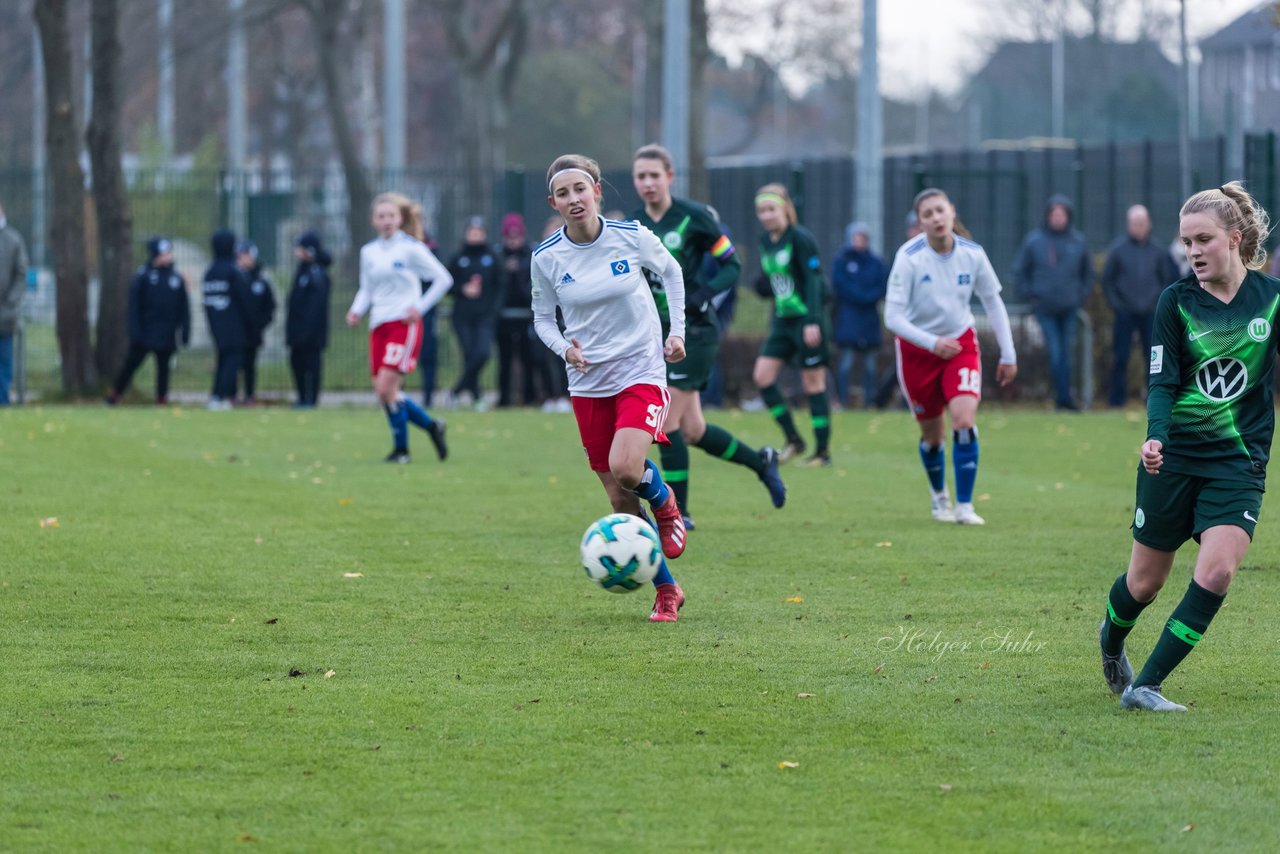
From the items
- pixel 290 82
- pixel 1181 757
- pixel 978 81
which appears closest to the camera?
pixel 1181 757

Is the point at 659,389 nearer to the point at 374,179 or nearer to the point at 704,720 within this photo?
the point at 704,720

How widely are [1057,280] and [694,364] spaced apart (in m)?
10.4

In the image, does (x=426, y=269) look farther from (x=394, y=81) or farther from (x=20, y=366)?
(x=394, y=81)

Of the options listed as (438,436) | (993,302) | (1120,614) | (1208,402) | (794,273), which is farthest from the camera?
(438,436)

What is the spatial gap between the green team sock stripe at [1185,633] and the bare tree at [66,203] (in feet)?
63.5

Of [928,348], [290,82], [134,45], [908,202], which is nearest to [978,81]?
[290,82]

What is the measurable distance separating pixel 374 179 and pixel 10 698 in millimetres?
19437

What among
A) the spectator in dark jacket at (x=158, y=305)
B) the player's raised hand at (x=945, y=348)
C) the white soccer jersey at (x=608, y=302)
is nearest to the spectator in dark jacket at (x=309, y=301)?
the spectator in dark jacket at (x=158, y=305)

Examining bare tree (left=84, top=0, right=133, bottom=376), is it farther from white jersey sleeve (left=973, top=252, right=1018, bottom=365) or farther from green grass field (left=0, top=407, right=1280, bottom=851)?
white jersey sleeve (left=973, top=252, right=1018, bottom=365)

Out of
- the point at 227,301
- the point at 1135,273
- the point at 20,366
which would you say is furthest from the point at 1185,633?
the point at 20,366

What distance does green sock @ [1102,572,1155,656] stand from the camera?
632 cm

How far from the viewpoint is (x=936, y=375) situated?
11.0m

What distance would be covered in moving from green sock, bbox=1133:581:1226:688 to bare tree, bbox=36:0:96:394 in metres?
19.3

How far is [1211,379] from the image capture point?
6.09 m
